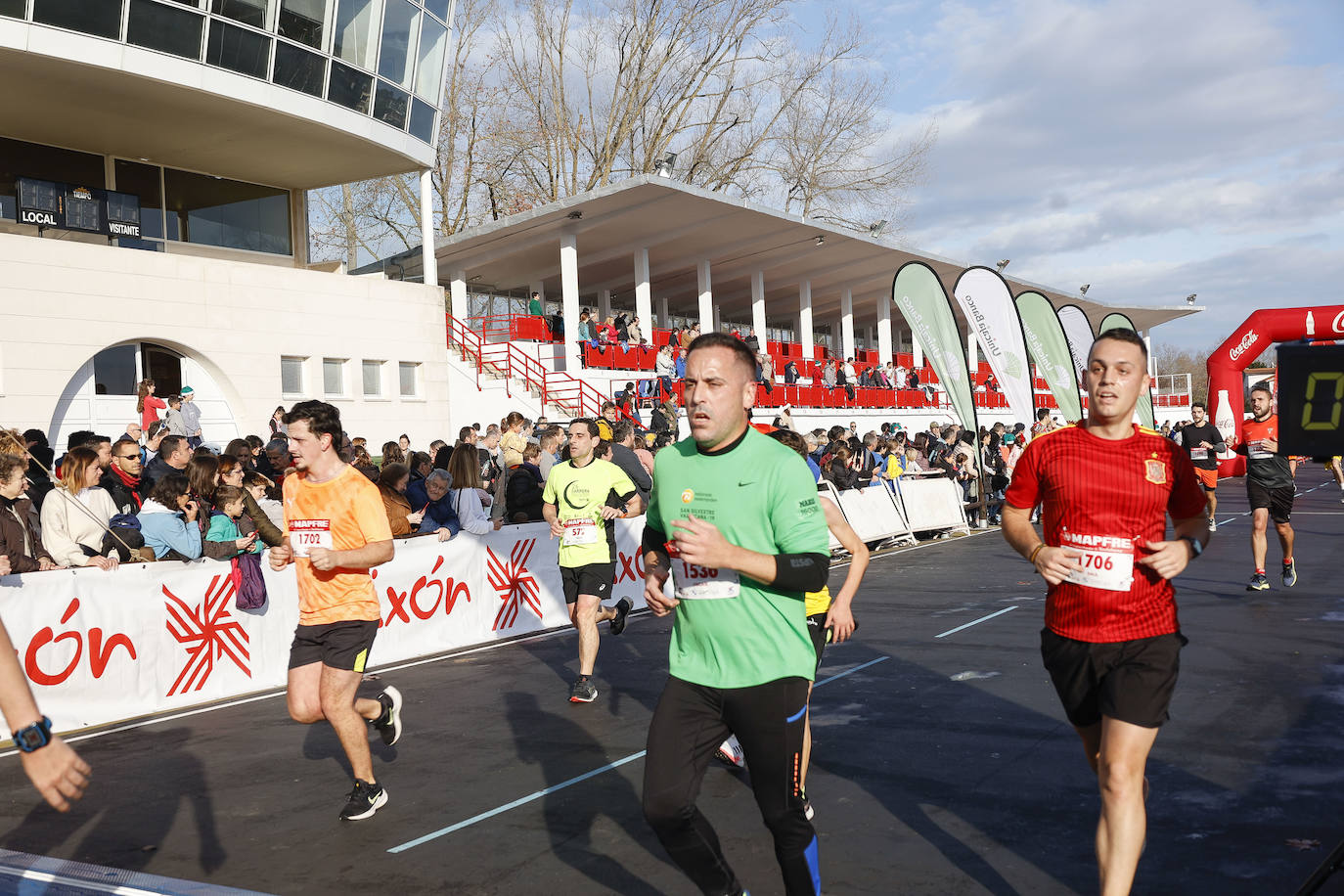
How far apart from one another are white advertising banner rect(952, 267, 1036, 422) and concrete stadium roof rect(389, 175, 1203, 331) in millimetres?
10490

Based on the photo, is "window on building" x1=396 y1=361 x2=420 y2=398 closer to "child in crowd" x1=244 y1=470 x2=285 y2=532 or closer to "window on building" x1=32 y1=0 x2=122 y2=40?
"window on building" x1=32 y1=0 x2=122 y2=40

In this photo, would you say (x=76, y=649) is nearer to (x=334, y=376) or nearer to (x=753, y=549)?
(x=753, y=549)

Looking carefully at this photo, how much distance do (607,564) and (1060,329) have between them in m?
16.4

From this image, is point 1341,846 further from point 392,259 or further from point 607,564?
point 392,259

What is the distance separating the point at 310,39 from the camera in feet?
70.2

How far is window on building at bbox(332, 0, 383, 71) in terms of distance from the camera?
21.9 metres

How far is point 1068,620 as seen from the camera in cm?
400

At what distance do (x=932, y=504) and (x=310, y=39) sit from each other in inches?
571

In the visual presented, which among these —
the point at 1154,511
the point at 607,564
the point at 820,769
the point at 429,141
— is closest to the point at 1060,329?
the point at 429,141

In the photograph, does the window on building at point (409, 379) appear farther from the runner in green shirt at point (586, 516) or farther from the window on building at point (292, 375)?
the runner in green shirt at point (586, 516)

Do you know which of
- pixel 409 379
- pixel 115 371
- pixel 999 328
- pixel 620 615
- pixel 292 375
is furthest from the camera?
pixel 409 379

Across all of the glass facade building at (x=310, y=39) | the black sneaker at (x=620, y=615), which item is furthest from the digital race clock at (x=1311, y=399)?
the glass facade building at (x=310, y=39)

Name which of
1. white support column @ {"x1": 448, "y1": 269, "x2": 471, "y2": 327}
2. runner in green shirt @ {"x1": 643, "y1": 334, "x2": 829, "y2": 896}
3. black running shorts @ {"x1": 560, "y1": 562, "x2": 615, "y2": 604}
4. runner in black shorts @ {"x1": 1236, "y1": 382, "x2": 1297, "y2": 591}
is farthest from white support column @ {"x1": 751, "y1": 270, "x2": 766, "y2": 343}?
runner in green shirt @ {"x1": 643, "y1": 334, "x2": 829, "y2": 896}

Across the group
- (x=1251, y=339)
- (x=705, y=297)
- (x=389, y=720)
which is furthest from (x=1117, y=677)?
(x=705, y=297)
